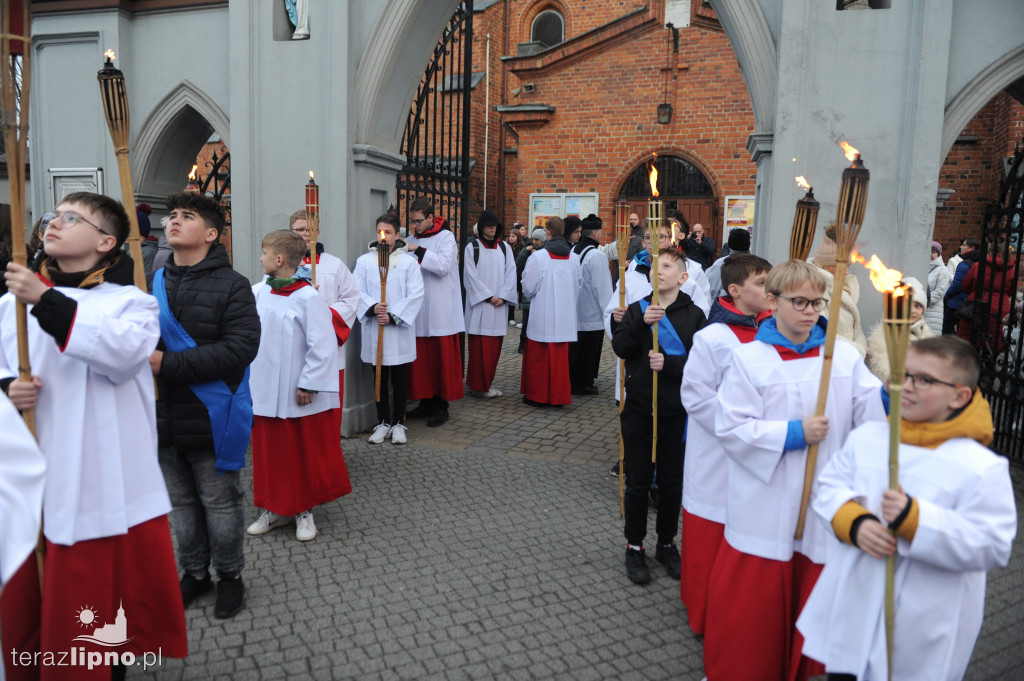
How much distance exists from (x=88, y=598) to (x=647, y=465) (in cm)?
265

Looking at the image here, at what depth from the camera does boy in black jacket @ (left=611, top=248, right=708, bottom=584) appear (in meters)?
4.03

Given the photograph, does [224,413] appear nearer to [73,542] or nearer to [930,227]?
[73,542]

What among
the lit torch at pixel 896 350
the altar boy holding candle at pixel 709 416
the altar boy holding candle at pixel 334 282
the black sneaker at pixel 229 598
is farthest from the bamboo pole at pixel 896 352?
the altar boy holding candle at pixel 334 282

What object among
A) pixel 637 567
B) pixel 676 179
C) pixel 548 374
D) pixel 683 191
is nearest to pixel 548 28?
pixel 676 179

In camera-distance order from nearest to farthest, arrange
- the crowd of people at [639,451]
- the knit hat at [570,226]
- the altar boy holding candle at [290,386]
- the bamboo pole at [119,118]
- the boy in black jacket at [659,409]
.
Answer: the crowd of people at [639,451]
the bamboo pole at [119,118]
the boy in black jacket at [659,409]
the altar boy holding candle at [290,386]
the knit hat at [570,226]

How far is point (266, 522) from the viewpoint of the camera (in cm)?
469

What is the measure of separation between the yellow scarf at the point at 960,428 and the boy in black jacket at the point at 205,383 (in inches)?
107

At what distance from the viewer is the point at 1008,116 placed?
11625 millimetres

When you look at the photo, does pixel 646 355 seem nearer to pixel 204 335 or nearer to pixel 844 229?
pixel 844 229

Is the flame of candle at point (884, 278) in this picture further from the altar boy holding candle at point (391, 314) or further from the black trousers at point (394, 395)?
the black trousers at point (394, 395)

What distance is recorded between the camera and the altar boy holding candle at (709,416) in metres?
3.28

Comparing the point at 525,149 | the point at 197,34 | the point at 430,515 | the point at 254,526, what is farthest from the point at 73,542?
the point at 525,149

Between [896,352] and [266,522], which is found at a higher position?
[896,352]

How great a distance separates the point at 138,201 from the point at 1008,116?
1238cm
